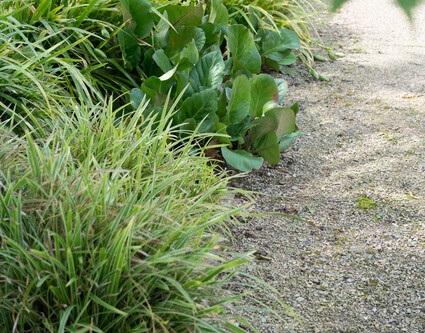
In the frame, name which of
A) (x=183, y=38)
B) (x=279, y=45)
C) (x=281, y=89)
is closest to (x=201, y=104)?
(x=183, y=38)

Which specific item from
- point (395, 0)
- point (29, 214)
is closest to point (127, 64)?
point (29, 214)

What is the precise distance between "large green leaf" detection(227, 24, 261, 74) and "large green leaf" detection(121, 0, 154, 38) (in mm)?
448

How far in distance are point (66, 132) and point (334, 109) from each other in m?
2.09

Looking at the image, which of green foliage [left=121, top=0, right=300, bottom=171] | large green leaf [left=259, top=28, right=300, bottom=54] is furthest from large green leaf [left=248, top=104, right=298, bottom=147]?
large green leaf [left=259, top=28, right=300, bottom=54]

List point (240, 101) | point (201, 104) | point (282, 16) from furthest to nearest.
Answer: point (282, 16), point (240, 101), point (201, 104)

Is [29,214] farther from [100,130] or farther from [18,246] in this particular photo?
[100,130]

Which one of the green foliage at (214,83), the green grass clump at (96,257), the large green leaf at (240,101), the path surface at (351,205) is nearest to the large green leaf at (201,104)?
the green foliage at (214,83)

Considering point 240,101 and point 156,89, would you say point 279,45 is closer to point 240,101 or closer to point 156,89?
point 240,101

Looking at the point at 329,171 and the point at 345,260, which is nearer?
the point at 345,260

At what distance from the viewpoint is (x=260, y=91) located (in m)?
3.96

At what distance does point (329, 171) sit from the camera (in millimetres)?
4027

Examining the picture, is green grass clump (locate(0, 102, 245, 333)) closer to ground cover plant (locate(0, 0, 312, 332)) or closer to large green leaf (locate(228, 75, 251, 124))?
ground cover plant (locate(0, 0, 312, 332))

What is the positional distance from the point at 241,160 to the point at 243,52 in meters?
0.77

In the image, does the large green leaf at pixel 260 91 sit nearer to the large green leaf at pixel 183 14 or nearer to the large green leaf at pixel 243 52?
the large green leaf at pixel 243 52
